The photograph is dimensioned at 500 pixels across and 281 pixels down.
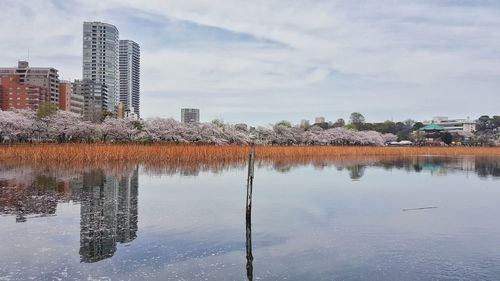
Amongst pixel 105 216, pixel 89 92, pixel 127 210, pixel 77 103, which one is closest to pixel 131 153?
pixel 127 210

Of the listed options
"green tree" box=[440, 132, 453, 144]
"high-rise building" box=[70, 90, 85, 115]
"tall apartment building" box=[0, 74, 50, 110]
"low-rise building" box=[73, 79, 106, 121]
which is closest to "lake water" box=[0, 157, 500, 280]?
"green tree" box=[440, 132, 453, 144]

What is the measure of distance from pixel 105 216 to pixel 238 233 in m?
4.41

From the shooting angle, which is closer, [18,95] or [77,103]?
[18,95]

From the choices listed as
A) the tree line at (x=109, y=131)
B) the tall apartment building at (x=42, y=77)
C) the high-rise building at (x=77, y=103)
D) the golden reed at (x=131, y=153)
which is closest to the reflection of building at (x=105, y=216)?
the golden reed at (x=131, y=153)

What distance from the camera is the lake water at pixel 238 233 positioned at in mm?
9180

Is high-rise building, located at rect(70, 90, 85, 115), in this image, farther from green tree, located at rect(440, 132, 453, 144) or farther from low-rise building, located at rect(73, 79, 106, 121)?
green tree, located at rect(440, 132, 453, 144)

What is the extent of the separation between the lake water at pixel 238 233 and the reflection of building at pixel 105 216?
42mm

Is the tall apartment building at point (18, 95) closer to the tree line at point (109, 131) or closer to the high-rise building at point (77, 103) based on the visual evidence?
the high-rise building at point (77, 103)

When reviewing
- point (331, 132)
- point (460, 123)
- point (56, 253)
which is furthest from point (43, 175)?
point (460, 123)

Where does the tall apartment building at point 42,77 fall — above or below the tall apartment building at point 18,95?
above

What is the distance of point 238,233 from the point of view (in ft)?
41.2

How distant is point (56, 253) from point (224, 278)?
395 cm

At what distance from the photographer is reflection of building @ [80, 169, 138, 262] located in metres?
10.5

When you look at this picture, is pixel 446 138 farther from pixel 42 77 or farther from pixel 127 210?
pixel 127 210
